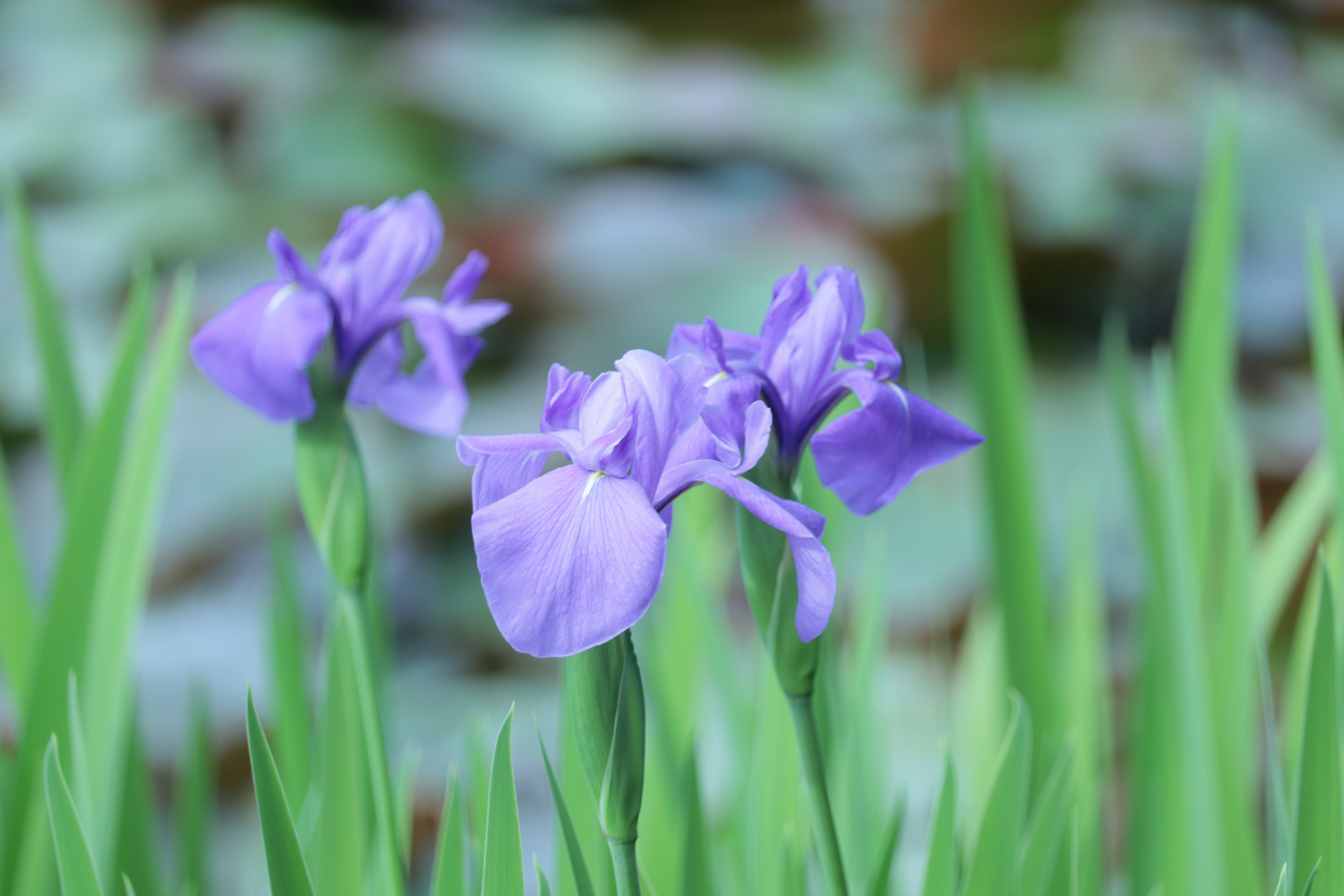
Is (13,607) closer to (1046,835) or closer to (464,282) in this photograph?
(464,282)

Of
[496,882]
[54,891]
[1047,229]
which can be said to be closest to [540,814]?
[54,891]

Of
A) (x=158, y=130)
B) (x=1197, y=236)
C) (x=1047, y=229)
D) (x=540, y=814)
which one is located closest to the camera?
(x=1197, y=236)

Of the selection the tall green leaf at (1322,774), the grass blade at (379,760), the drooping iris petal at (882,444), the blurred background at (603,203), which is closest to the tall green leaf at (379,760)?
the grass blade at (379,760)

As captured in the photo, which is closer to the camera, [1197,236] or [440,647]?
[1197,236]

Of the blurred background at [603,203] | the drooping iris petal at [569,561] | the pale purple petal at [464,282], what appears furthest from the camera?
the blurred background at [603,203]

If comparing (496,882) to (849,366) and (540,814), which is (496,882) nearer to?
(849,366)

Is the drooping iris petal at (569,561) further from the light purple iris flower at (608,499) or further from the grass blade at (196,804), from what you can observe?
the grass blade at (196,804)

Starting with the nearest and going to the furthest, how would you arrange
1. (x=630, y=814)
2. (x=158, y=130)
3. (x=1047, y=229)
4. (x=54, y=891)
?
1. (x=630, y=814)
2. (x=54, y=891)
3. (x=1047, y=229)
4. (x=158, y=130)

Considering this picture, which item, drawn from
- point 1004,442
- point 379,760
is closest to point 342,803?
Answer: point 379,760
